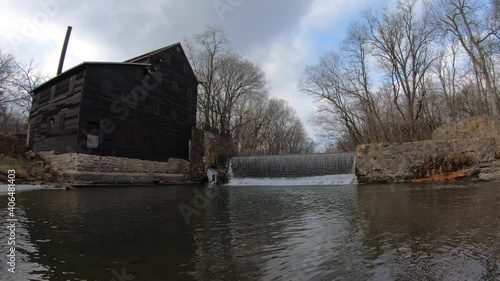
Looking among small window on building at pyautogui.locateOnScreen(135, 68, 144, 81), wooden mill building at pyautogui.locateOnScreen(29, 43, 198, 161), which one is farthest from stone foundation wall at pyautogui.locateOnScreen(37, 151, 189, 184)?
small window on building at pyautogui.locateOnScreen(135, 68, 144, 81)

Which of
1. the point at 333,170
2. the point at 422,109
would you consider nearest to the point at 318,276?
the point at 333,170

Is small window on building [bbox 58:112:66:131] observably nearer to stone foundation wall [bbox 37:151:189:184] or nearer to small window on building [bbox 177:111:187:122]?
stone foundation wall [bbox 37:151:189:184]

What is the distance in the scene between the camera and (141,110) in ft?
→ 76.4

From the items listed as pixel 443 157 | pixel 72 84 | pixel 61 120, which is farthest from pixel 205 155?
pixel 443 157

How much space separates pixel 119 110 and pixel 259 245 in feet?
64.5

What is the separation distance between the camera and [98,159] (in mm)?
19609

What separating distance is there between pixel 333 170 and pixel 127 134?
14.3m

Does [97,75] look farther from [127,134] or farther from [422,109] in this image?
[422,109]

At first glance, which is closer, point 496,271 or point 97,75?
point 496,271

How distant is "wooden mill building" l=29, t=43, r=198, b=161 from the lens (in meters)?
19.8

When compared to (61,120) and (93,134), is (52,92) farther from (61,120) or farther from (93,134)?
(93,134)

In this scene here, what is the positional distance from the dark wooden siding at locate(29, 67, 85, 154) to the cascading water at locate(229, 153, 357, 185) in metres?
11.5

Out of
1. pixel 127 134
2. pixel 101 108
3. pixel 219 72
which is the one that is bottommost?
pixel 127 134

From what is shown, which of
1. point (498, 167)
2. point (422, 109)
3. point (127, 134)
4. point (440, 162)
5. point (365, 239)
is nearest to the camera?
point (365, 239)
